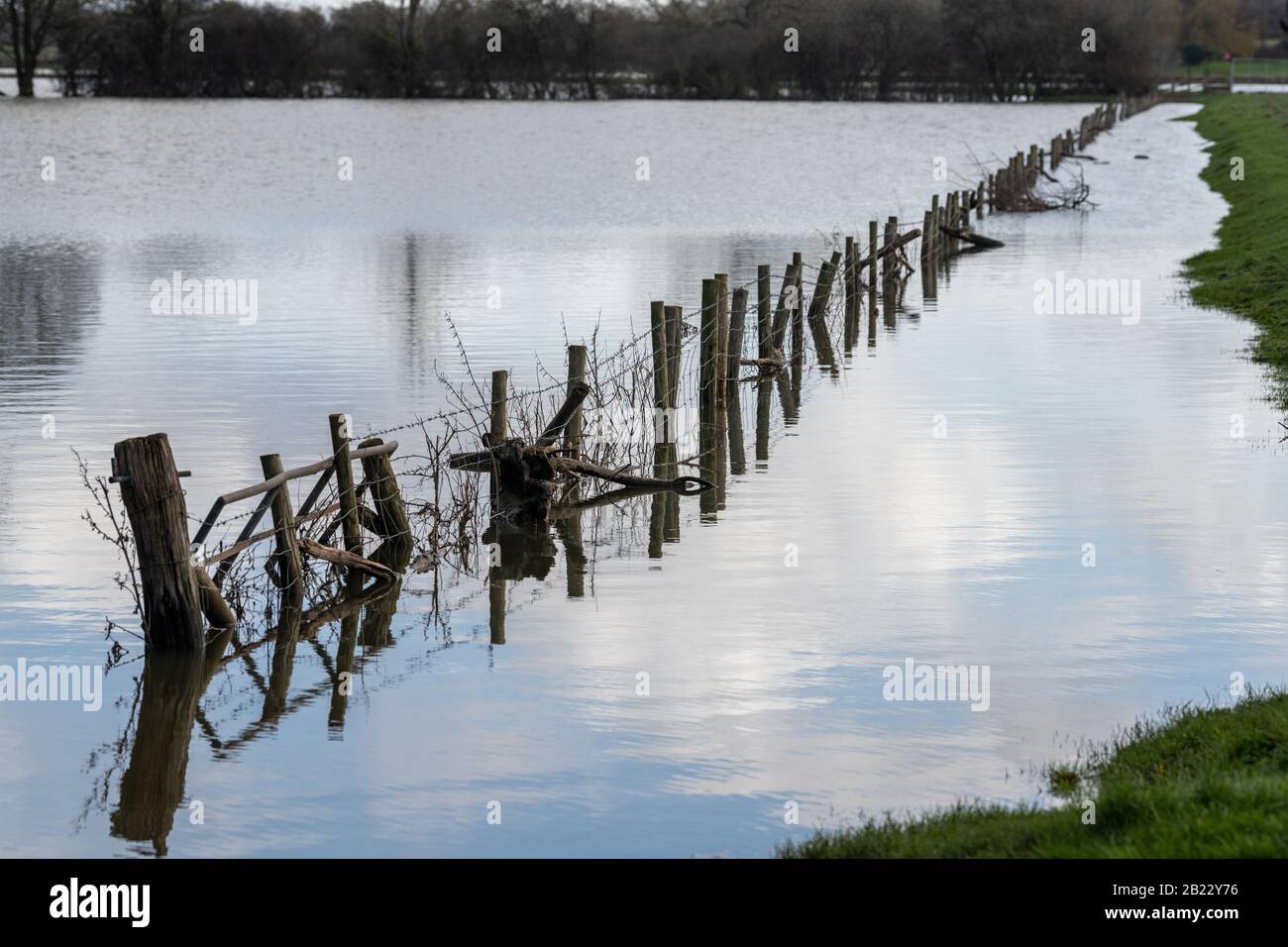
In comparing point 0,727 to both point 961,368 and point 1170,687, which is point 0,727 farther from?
point 961,368

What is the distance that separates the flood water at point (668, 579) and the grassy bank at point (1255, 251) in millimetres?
614

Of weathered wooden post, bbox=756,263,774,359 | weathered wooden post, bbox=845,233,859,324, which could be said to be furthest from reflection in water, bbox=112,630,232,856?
weathered wooden post, bbox=845,233,859,324

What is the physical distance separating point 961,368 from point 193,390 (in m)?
9.73

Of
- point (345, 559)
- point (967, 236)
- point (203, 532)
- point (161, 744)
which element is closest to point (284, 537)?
point (345, 559)

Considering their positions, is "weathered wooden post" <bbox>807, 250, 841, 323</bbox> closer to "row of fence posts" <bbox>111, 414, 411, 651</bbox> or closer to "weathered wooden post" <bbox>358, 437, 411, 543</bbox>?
"weathered wooden post" <bbox>358, 437, 411, 543</bbox>

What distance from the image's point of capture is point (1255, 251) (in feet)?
103

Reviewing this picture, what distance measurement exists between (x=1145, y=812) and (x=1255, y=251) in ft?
87.4

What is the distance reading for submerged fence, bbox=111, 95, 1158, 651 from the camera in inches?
412

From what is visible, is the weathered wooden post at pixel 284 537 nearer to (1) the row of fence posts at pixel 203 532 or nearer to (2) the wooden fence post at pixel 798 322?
(1) the row of fence posts at pixel 203 532

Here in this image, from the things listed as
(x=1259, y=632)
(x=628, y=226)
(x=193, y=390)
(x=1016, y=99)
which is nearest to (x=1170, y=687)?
(x=1259, y=632)

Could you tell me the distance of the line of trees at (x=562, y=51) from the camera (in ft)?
373

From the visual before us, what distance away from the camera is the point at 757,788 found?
8406mm

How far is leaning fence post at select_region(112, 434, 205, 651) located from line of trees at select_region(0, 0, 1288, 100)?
107 metres

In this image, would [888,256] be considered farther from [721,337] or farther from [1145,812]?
[1145,812]
